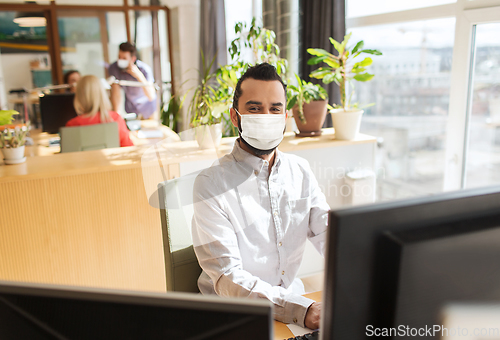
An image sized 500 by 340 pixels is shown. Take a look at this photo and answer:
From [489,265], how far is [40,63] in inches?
224

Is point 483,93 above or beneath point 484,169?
above

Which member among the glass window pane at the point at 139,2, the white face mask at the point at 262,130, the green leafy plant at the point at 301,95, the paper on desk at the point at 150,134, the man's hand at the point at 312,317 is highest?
the glass window pane at the point at 139,2

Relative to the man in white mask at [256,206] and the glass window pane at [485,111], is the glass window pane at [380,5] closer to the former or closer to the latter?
the glass window pane at [485,111]

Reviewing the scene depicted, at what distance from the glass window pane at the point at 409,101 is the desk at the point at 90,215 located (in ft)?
1.83

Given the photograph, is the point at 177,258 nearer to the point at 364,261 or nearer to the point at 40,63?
the point at 364,261

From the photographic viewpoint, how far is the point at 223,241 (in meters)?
1.18

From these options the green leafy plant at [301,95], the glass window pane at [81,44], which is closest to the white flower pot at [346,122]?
the green leafy plant at [301,95]

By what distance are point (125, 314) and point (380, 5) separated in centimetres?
282

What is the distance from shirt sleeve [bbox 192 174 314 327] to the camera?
103 cm

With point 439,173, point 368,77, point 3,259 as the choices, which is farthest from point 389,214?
point 439,173

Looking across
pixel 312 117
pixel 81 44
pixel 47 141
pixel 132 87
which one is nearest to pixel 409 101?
pixel 312 117

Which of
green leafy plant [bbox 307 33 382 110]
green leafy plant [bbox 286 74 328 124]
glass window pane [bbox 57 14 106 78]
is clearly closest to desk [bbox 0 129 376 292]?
green leafy plant [bbox 286 74 328 124]

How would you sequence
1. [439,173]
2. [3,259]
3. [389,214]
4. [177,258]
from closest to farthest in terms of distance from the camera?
[389,214] < [177,258] < [3,259] < [439,173]

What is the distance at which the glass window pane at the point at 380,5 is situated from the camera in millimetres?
2385
